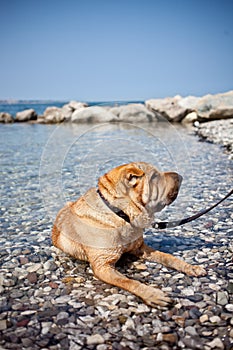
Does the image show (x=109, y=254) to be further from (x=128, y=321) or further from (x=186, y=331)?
(x=186, y=331)

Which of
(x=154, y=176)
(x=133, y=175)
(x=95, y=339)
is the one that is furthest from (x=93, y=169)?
(x=95, y=339)

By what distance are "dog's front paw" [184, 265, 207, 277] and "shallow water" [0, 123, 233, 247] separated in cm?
125

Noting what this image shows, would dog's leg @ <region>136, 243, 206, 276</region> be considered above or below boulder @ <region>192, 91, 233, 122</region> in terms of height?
below

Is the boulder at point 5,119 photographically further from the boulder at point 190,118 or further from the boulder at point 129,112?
the boulder at point 129,112

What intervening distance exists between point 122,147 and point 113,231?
1271 mm

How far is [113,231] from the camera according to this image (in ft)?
15.8

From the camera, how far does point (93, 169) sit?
16.8ft

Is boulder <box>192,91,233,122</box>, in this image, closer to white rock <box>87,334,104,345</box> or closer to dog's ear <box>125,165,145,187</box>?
dog's ear <box>125,165,145,187</box>

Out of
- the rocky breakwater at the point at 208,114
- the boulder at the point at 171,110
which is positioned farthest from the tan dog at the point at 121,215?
the boulder at the point at 171,110

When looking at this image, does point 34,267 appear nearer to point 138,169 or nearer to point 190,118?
point 138,169

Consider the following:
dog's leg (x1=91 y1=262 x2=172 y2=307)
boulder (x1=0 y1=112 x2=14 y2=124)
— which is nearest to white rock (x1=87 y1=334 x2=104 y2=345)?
dog's leg (x1=91 y1=262 x2=172 y2=307)

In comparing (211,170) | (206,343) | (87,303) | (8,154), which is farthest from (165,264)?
(8,154)

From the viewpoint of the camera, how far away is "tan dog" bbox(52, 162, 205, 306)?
4.68m

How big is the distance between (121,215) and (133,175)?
556 millimetres
